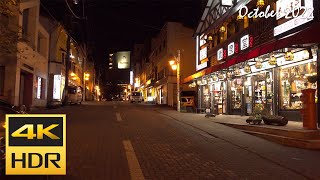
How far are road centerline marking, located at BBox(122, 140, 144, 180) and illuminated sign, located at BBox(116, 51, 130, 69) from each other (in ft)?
382

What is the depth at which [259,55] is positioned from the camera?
56.5 feet

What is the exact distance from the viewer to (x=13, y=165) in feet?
17.9

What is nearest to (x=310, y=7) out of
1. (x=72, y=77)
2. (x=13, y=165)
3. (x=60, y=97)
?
(x=13, y=165)

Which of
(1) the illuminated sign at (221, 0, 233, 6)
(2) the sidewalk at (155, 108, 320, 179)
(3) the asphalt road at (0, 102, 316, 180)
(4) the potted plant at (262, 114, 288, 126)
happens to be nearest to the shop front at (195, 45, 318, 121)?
(4) the potted plant at (262, 114, 288, 126)

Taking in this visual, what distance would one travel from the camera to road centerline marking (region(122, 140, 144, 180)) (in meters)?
7.50

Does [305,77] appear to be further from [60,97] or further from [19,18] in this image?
[60,97]

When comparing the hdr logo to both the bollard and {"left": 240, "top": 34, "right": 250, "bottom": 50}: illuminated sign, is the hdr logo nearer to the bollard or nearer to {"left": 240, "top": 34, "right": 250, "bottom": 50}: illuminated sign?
the bollard

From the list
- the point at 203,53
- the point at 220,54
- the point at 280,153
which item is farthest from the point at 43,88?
the point at 280,153

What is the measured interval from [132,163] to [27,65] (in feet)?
79.6

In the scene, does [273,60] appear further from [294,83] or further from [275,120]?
[275,120]

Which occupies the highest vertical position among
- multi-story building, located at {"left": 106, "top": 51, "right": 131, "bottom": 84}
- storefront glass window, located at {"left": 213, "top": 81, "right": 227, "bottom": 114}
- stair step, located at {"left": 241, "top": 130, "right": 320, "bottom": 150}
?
multi-story building, located at {"left": 106, "top": 51, "right": 131, "bottom": 84}

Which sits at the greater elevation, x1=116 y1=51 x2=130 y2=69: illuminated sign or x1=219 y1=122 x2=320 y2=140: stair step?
x1=116 y1=51 x2=130 y2=69: illuminated sign

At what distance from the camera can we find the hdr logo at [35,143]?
17.5 ft

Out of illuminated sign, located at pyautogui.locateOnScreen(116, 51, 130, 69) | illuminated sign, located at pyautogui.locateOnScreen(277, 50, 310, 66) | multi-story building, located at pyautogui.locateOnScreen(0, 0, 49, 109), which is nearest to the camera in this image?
illuminated sign, located at pyautogui.locateOnScreen(277, 50, 310, 66)
